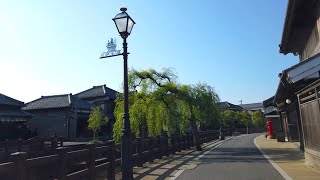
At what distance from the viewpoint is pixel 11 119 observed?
32.8 m

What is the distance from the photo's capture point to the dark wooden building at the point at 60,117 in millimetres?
40125

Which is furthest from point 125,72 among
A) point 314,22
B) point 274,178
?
point 314,22

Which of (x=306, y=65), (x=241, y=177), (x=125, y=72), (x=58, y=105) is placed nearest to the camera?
(x=306, y=65)

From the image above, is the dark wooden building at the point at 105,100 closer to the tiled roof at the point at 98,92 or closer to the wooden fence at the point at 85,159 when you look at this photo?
the tiled roof at the point at 98,92

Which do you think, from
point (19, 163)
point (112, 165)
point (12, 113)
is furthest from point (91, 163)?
point (12, 113)

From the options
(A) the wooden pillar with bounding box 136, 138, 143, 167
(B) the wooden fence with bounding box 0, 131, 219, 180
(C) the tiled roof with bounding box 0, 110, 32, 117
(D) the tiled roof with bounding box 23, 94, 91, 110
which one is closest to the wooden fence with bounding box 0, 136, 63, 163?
(B) the wooden fence with bounding box 0, 131, 219, 180

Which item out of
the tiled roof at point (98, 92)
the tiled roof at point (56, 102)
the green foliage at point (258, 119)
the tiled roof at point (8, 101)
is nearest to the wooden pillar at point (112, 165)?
Result: the tiled roof at point (8, 101)

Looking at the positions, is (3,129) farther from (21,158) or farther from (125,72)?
(21,158)

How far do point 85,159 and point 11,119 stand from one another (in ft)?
88.3

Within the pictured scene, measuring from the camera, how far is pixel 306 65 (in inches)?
343

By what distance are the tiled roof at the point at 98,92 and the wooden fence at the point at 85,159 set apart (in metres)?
27.8

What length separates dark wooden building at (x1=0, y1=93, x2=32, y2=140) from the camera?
31.8 metres

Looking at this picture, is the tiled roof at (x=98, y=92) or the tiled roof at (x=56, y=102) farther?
the tiled roof at (x=98, y=92)

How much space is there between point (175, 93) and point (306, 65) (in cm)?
1396
